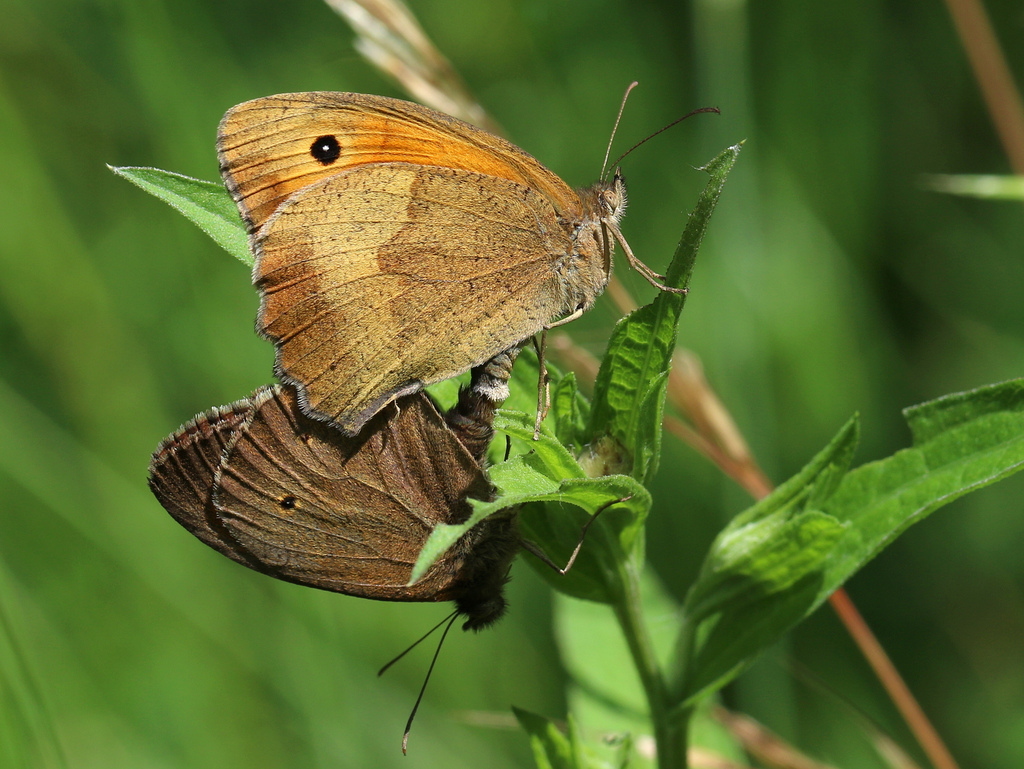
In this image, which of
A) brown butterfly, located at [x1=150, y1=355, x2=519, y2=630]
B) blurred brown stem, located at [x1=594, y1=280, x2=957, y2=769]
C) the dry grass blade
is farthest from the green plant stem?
the dry grass blade

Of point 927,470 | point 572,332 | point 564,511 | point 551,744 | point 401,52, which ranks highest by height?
point 401,52

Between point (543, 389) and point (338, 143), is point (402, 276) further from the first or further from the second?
point (543, 389)

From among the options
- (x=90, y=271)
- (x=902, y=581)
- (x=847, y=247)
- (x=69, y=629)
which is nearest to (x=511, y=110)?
(x=847, y=247)

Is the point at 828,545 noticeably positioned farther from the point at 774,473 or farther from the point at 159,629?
the point at 159,629

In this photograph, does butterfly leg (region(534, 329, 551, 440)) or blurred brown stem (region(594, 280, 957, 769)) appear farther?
blurred brown stem (region(594, 280, 957, 769))

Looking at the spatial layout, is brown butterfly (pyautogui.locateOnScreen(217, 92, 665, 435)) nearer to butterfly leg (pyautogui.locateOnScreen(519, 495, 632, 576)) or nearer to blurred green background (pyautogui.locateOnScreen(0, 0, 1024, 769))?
butterfly leg (pyautogui.locateOnScreen(519, 495, 632, 576))

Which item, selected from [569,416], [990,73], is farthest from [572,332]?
[569,416]
